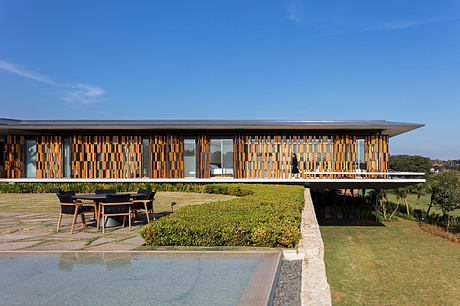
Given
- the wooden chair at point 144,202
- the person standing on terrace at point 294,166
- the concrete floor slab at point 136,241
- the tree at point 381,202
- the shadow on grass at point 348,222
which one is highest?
the person standing on terrace at point 294,166

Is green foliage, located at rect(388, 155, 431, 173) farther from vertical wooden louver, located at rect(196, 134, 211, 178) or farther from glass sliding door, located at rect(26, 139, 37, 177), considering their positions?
glass sliding door, located at rect(26, 139, 37, 177)

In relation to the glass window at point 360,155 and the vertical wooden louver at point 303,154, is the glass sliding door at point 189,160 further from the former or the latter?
the glass window at point 360,155

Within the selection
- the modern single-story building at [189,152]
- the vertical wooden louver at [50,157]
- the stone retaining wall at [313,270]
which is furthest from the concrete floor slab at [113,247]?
the vertical wooden louver at [50,157]

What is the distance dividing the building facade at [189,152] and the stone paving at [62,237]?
12431 millimetres

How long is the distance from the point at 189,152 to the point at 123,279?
1799 cm

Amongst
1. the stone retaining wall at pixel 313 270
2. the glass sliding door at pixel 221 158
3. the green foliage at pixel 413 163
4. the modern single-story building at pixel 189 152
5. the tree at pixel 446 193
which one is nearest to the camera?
the stone retaining wall at pixel 313 270

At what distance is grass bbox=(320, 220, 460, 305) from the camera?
1321cm

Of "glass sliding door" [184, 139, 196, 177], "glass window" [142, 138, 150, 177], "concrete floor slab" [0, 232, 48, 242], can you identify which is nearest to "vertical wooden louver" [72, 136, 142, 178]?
"glass window" [142, 138, 150, 177]

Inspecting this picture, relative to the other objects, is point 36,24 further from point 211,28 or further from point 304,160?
point 304,160

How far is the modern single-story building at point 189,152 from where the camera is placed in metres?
20.9

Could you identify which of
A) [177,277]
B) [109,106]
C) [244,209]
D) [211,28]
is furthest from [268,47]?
[177,277]

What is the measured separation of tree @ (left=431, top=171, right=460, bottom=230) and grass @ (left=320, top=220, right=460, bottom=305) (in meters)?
3.86

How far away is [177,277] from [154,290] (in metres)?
0.41

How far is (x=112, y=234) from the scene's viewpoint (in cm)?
676
